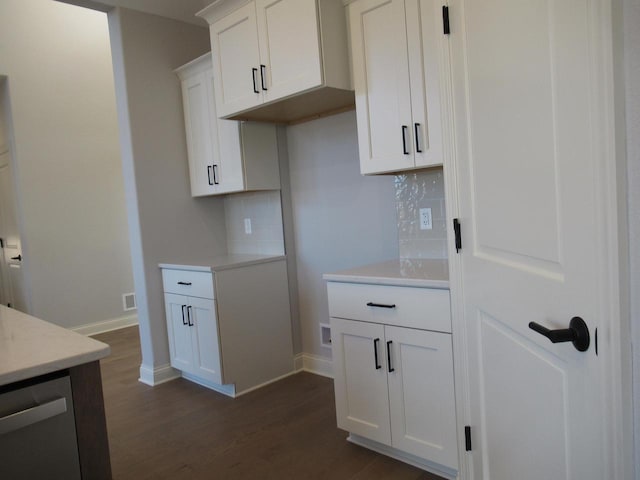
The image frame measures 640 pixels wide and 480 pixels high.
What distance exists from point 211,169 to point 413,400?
7.13 feet

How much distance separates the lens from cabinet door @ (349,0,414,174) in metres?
2.13

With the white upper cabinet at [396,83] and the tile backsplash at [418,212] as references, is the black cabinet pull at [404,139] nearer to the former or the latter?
Result: the white upper cabinet at [396,83]

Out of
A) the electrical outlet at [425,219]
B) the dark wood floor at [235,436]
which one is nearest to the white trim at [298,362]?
the dark wood floor at [235,436]

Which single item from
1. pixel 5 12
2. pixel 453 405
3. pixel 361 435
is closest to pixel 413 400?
pixel 453 405

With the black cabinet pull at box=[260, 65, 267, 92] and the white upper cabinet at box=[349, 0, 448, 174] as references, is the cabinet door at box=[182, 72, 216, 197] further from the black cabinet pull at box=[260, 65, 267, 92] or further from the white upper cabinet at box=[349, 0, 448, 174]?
the white upper cabinet at box=[349, 0, 448, 174]

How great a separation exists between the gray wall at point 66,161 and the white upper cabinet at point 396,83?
3770mm

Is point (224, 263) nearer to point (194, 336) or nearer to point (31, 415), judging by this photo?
point (194, 336)

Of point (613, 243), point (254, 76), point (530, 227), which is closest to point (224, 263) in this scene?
point (254, 76)

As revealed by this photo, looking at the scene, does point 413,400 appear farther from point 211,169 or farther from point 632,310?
point 211,169

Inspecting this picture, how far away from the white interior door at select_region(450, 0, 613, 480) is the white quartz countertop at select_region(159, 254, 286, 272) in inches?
72.1

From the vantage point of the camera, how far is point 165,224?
3455mm

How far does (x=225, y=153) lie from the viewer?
3215mm

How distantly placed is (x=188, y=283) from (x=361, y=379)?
59.6 inches

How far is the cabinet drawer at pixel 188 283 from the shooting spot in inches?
119
